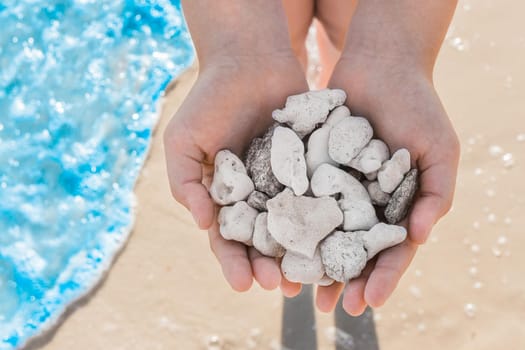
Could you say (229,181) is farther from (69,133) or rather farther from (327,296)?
(69,133)

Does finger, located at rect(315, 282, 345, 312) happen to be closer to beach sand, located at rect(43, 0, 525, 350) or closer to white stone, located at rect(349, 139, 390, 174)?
white stone, located at rect(349, 139, 390, 174)

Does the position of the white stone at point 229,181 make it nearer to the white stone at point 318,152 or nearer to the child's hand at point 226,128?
the child's hand at point 226,128

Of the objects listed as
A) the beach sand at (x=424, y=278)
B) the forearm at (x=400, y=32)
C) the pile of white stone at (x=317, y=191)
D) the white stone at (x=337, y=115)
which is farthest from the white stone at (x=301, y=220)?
the beach sand at (x=424, y=278)

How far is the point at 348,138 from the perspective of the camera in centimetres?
142

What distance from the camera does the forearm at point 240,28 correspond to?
1.60 metres

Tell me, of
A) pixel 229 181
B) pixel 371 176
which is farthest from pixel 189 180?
pixel 371 176

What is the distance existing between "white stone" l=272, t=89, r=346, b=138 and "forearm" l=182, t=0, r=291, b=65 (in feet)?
0.61

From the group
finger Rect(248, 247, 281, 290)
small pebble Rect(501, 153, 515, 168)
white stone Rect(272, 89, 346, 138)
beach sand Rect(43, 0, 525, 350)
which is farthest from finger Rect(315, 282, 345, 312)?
small pebble Rect(501, 153, 515, 168)

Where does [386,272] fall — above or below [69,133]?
above

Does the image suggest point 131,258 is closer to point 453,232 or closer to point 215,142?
point 215,142

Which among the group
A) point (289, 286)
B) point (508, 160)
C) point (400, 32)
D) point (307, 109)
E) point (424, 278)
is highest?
point (400, 32)

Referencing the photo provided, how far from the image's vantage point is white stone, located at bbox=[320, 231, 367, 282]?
1.27m

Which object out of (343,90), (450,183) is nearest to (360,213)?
(450,183)

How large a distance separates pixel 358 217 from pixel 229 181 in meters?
0.29
